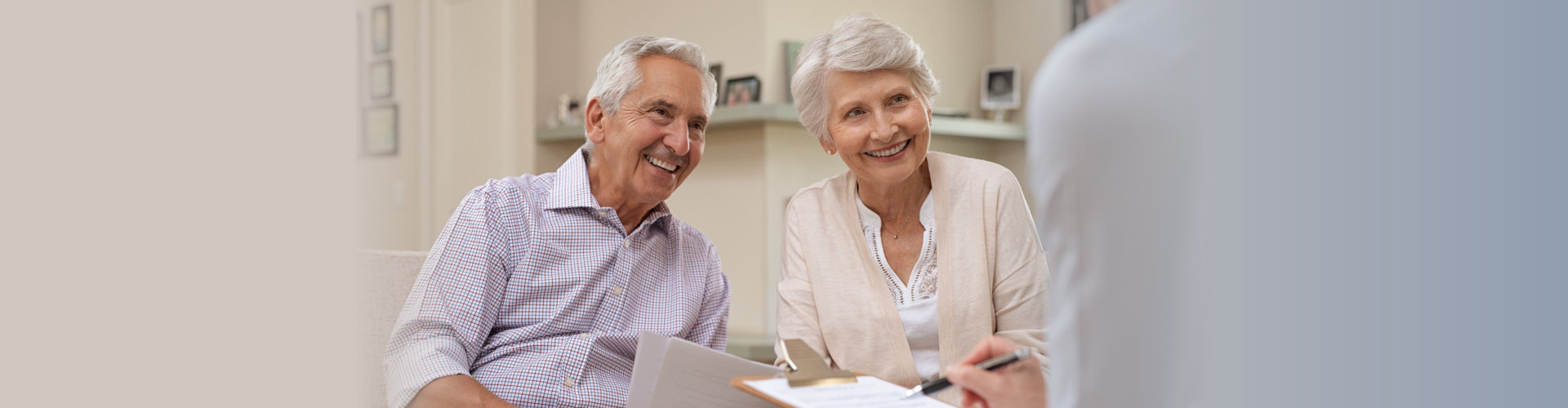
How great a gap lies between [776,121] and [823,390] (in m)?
3.36

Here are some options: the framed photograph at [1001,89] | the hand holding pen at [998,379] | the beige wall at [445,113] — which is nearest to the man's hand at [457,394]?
the hand holding pen at [998,379]

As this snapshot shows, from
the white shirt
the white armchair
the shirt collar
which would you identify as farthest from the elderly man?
the white shirt

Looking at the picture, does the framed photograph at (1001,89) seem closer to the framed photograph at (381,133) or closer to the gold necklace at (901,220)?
the framed photograph at (381,133)

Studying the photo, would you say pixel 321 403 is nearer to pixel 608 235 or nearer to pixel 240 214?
pixel 240 214

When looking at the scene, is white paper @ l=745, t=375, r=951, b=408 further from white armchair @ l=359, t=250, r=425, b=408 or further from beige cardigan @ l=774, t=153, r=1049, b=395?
white armchair @ l=359, t=250, r=425, b=408

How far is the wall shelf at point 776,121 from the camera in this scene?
4.16 metres

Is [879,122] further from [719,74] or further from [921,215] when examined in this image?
[719,74]

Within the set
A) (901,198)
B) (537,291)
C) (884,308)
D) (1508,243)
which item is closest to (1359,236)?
(1508,243)

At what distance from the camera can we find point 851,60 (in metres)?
1.42

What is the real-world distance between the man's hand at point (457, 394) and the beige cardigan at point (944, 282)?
0.40 meters

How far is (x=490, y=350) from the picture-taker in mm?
1524

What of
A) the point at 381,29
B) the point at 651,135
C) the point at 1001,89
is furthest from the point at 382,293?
the point at 1001,89

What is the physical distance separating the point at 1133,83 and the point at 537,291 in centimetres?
119

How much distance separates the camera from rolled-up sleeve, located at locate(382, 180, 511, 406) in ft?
4.69
